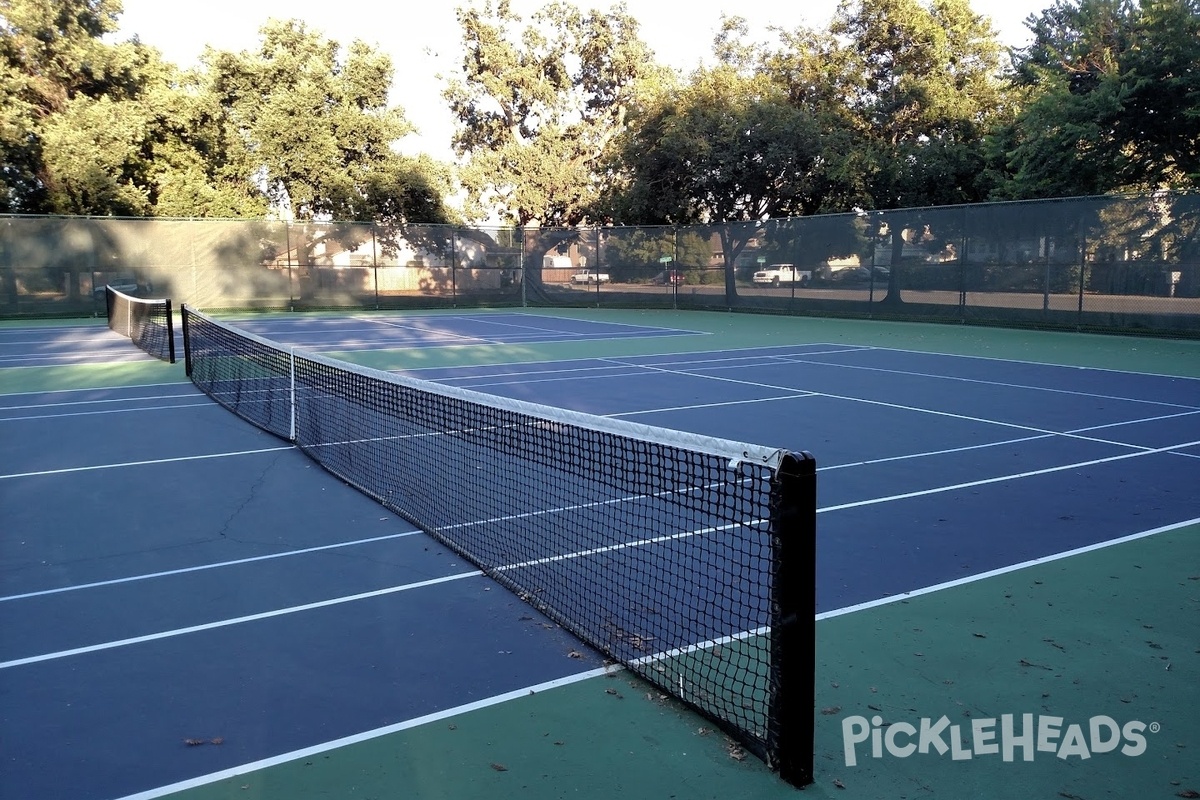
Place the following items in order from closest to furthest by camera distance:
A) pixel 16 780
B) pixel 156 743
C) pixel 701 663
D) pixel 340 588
→ pixel 16 780 → pixel 156 743 → pixel 701 663 → pixel 340 588

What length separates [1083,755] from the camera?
3.37 m

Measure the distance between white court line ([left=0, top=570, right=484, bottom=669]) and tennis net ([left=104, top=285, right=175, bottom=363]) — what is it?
37.5ft

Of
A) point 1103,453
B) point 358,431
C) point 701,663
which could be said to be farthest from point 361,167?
point 701,663

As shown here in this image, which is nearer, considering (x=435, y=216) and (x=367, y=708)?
(x=367, y=708)

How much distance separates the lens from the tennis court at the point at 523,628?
330 centimetres

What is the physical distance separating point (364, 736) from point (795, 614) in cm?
169

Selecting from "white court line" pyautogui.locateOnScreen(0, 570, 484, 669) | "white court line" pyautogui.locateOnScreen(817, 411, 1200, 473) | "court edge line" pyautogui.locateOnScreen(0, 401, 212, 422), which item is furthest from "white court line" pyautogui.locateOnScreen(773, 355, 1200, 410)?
"court edge line" pyautogui.locateOnScreen(0, 401, 212, 422)

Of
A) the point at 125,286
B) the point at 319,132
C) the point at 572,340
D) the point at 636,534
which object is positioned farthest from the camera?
the point at 319,132

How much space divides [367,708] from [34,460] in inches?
256

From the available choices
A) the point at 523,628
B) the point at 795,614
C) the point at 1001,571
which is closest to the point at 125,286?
the point at 523,628

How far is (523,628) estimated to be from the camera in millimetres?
4566

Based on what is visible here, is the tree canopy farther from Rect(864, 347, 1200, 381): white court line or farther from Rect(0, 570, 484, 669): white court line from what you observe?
Rect(0, 570, 484, 669): white court line

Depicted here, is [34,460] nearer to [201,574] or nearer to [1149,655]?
[201,574]

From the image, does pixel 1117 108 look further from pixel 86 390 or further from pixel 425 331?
pixel 86 390
